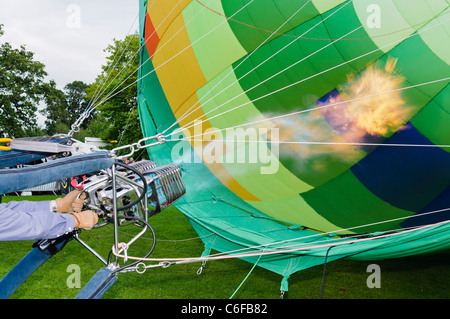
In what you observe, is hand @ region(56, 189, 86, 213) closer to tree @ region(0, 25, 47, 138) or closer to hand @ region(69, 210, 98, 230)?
hand @ region(69, 210, 98, 230)

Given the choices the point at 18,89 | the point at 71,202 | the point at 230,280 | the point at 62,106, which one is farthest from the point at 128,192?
the point at 62,106

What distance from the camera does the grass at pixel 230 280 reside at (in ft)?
12.1

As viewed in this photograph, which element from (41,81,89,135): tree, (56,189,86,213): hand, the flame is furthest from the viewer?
(41,81,89,135): tree

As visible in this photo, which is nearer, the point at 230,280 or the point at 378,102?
the point at 378,102

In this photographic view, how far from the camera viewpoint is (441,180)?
10.2ft

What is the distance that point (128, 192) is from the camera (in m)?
2.44

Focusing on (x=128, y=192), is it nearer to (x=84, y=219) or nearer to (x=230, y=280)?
(x=84, y=219)

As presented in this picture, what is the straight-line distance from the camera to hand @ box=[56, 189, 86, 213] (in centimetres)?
230

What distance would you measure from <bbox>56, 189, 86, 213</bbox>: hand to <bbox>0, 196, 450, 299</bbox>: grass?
1586 mm

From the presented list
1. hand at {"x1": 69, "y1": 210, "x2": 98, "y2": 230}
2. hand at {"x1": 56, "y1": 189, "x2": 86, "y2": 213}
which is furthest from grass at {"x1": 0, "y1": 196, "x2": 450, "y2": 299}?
hand at {"x1": 69, "y1": 210, "x2": 98, "y2": 230}

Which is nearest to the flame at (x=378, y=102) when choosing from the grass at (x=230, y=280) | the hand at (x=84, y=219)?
the grass at (x=230, y=280)

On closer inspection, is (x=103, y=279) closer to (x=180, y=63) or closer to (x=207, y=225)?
(x=207, y=225)

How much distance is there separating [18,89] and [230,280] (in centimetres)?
2067

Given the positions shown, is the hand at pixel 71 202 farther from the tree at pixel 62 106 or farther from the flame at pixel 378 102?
the tree at pixel 62 106
